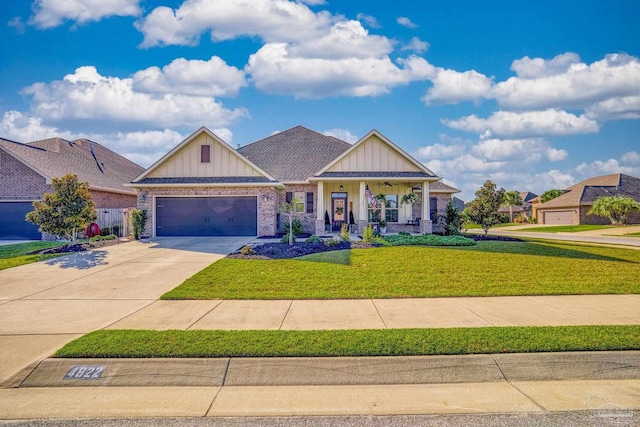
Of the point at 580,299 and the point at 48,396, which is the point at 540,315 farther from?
the point at 48,396

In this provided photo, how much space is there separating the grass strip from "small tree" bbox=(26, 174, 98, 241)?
454 inches

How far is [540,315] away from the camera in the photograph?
23.3 feet

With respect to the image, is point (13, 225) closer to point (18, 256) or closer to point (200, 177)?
point (18, 256)

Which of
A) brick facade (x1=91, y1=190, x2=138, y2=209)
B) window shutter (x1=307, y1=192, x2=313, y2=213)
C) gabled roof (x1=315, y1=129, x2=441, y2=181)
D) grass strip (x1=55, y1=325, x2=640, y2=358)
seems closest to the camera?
grass strip (x1=55, y1=325, x2=640, y2=358)

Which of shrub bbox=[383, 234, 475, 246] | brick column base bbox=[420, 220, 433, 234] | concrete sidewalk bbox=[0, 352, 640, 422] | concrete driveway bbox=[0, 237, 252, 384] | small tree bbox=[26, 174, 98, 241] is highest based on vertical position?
small tree bbox=[26, 174, 98, 241]

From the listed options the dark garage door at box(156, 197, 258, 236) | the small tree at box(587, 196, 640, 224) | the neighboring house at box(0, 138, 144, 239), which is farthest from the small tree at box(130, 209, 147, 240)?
the small tree at box(587, 196, 640, 224)

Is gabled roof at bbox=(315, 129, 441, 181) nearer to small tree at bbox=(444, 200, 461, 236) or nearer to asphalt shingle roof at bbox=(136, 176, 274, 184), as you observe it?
small tree at bbox=(444, 200, 461, 236)

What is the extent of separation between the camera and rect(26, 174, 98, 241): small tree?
15.4 m

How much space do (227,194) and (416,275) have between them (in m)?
13.5

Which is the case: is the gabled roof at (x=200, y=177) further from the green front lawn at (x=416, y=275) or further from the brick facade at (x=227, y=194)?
the green front lawn at (x=416, y=275)

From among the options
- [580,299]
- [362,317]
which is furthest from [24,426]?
[580,299]

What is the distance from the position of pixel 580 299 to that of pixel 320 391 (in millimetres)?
6665

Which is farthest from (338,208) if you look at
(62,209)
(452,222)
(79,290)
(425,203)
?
(79,290)

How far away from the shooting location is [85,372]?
4.97 metres
